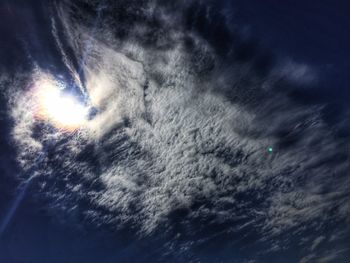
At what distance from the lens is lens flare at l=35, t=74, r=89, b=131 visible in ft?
19.9

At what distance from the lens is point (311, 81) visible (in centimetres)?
694

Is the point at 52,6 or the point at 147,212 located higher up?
the point at 52,6

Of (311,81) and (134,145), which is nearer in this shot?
(311,81)

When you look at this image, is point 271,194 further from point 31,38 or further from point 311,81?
point 31,38

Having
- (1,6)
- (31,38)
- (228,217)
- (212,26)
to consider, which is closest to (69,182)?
(31,38)

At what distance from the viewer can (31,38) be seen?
17.1ft

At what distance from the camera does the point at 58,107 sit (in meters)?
6.47

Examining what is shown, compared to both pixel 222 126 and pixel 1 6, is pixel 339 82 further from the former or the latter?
pixel 1 6

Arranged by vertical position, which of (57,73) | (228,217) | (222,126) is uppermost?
(57,73)

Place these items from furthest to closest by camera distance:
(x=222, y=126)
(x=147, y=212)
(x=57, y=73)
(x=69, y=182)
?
(x=147, y=212) < (x=69, y=182) < (x=222, y=126) < (x=57, y=73)

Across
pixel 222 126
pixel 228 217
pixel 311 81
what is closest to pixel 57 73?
pixel 222 126

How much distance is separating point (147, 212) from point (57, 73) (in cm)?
723

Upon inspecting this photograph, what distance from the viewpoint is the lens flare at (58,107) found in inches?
238

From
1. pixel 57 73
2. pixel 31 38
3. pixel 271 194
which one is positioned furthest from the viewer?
pixel 271 194
